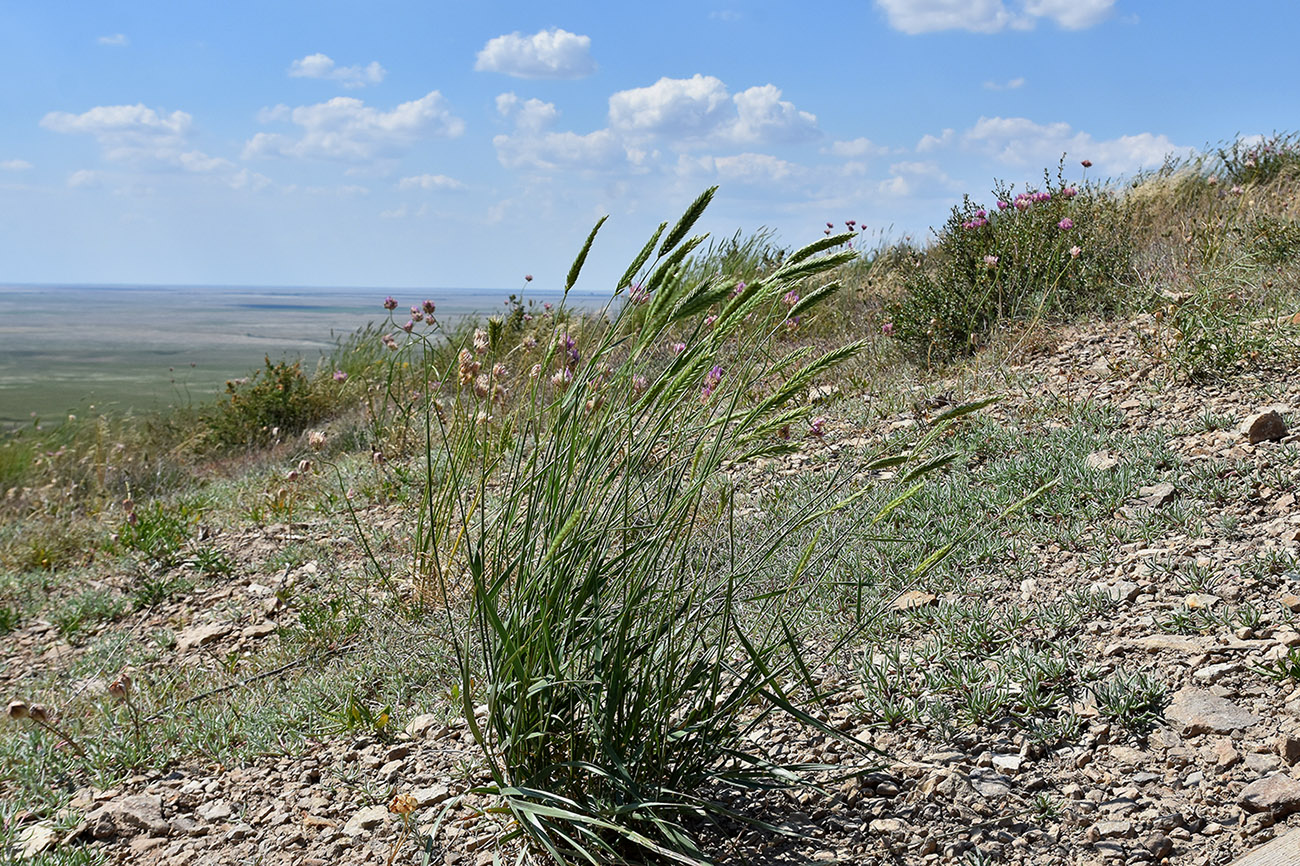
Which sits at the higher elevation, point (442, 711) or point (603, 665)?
point (603, 665)

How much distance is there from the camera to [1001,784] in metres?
2.22

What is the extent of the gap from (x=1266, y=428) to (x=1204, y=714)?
2.14m

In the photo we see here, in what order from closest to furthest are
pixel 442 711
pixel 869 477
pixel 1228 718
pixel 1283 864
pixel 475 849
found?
pixel 1283 864 < pixel 475 849 < pixel 1228 718 < pixel 442 711 < pixel 869 477

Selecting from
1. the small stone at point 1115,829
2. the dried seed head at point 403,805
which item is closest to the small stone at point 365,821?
the dried seed head at point 403,805

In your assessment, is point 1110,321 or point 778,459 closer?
point 778,459

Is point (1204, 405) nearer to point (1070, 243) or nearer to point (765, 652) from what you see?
point (1070, 243)

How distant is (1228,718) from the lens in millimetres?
2350

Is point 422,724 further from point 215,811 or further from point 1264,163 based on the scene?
point 1264,163

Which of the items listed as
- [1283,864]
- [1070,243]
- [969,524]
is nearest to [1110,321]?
[1070,243]

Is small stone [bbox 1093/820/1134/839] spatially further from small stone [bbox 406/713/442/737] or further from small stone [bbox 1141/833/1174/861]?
small stone [bbox 406/713/442/737]

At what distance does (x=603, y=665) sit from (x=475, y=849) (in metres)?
0.66

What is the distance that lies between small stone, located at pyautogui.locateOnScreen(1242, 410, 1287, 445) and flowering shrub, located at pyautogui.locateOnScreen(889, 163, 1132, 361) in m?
2.37

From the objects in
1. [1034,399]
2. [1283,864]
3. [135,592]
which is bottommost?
[135,592]

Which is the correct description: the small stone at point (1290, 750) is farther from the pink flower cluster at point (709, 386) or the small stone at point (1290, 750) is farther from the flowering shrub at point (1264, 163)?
the flowering shrub at point (1264, 163)
